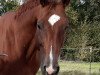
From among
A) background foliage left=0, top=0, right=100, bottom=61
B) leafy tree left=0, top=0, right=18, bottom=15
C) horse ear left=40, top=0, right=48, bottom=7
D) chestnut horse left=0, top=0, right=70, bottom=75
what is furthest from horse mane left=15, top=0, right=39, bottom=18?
leafy tree left=0, top=0, right=18, bottom=15

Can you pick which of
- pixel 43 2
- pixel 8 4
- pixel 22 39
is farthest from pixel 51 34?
pixel 8 4

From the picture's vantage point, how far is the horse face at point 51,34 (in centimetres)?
406

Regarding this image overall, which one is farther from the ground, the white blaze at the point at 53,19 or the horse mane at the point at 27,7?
the horse mane at the point at 27,7

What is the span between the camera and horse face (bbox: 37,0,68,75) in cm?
406

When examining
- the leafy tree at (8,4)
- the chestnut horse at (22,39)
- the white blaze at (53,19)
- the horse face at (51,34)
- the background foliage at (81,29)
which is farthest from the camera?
the leafy tree at (8,4)

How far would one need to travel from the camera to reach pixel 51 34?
4.23m

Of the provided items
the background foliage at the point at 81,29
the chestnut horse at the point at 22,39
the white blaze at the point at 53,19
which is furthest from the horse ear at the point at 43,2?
the background foliage at the point at 81,29

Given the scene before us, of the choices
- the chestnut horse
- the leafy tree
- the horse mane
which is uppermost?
the leafy tree

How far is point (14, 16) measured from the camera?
5066mm

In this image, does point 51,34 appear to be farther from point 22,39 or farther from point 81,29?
point 81,29

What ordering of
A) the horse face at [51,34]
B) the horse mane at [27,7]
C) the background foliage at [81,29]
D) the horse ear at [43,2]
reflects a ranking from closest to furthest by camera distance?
the horse face at [51,34]
the horse ear at [43,2]
the horse mane at [27,7]
the background foliage at [81,29]

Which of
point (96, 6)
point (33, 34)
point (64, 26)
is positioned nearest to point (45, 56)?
point (64, 26)

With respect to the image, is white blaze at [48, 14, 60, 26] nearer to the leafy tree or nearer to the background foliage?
the background foliage

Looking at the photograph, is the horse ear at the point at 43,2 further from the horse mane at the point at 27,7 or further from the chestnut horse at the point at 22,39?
the horse mane at the point at 27,7
